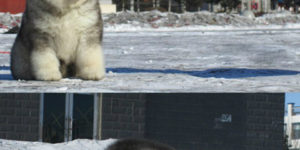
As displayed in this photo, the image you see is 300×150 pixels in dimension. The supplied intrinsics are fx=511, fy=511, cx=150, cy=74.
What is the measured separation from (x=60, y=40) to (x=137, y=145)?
3.57 meters

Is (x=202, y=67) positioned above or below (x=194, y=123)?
above

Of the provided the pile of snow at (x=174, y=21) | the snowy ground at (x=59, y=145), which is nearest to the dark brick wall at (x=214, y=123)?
the snowy ground at (x=59, y=145)

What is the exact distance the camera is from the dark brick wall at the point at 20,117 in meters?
→ 1.23

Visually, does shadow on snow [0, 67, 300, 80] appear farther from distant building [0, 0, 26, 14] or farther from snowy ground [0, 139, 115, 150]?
distant building [0, 0, 26, 14]

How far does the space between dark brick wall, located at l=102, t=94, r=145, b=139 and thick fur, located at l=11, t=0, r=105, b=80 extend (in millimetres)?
3122

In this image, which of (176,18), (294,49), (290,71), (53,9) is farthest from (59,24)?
(176,18)

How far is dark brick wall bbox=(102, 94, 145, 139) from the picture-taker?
48.7 inches

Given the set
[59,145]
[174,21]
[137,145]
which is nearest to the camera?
[137,145]

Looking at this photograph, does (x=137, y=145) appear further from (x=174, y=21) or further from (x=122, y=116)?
(x=174, y=21)

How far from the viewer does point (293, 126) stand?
1.32 metres

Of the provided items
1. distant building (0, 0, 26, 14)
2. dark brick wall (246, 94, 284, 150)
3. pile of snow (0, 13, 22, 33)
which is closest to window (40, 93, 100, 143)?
dark brick wall (246, 94, 284, 150)

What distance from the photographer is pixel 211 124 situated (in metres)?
1.30

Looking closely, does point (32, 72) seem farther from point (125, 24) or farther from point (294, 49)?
point (125, 24)

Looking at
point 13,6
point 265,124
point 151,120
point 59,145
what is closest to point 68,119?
point 59,145
